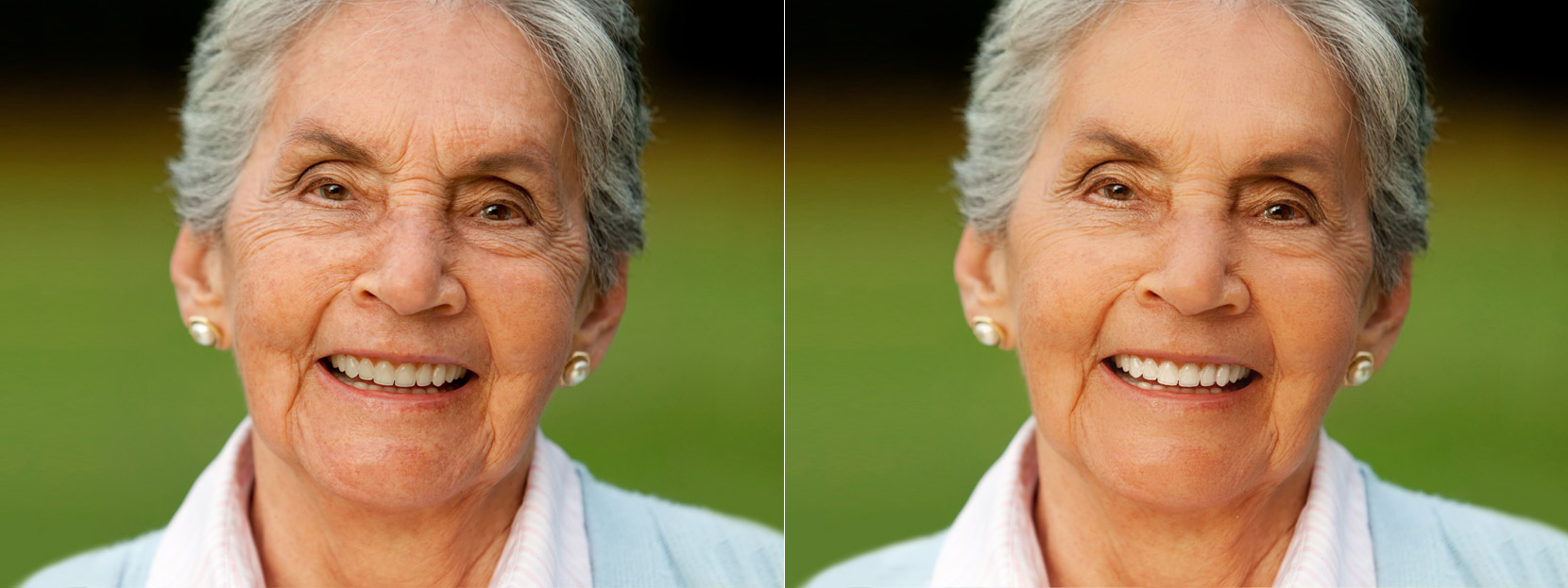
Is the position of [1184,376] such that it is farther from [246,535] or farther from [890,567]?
[246,535]

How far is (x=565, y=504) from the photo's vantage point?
2.91m

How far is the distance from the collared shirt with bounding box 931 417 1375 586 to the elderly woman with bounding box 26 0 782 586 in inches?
35.0

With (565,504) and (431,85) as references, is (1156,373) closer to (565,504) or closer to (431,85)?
(565,504)

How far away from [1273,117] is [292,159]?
185 cm

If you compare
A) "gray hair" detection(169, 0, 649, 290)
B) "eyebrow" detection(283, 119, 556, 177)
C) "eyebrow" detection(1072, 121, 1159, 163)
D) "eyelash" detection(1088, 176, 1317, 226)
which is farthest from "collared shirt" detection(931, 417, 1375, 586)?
"eyebrow" detection(283, 119, 556, 177)

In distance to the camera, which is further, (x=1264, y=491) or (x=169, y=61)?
(x=169, y=61)

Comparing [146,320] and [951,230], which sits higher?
[951,230]

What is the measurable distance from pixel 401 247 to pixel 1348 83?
1806 millimetres

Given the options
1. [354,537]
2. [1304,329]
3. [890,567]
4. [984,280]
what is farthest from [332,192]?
[1304,329]

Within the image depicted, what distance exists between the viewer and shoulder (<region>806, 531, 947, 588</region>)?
125 inches

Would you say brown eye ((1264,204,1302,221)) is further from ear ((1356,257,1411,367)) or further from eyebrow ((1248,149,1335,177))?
ear ((1356,257,1411,367))

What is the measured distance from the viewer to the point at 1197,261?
2.39 metres

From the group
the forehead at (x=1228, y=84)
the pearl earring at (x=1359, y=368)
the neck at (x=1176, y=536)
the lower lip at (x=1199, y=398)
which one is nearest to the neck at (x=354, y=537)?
the neck at (x=1176, y=536)

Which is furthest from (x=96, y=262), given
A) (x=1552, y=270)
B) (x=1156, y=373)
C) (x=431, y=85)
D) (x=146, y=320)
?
(x=1552, y=270)
